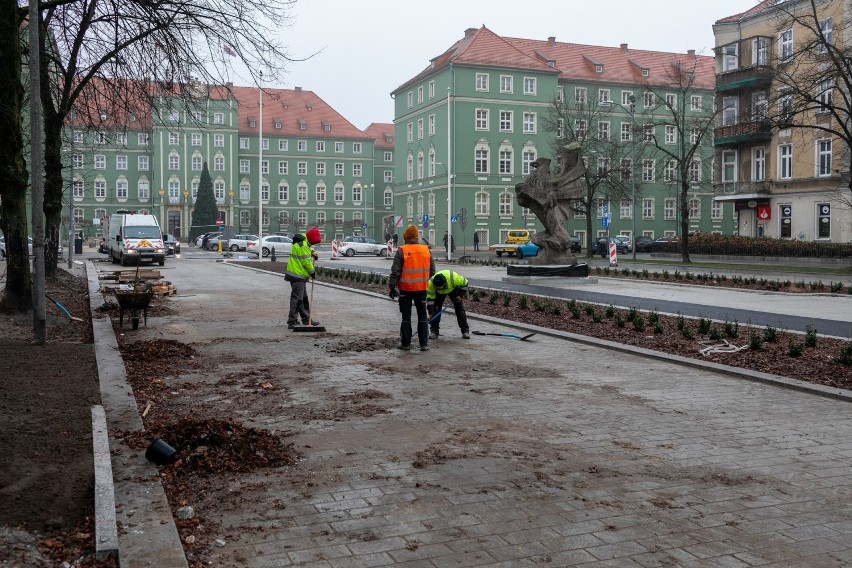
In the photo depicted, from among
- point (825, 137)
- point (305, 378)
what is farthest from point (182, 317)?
point (825, 137)

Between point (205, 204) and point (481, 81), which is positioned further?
point (205, 204)

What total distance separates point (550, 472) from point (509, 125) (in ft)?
257

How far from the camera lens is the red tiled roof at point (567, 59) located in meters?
81.1

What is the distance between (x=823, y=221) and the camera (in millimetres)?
51094

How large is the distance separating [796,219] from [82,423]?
52095 mm

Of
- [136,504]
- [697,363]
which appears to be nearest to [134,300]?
[697,363]

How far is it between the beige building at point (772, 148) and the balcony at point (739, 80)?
62 mm

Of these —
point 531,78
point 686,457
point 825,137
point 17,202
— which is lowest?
point 686,457

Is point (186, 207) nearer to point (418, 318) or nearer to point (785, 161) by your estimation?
point (785, 161)

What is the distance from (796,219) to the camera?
52812mm

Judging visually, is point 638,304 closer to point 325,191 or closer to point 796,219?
point 796,219

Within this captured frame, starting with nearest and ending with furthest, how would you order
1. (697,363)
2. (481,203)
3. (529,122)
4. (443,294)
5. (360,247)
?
(697,363), (443,294), (360,247), (481,203), (529,122)

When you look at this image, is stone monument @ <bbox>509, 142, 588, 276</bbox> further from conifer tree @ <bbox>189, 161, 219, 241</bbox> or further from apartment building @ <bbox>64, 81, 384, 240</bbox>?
conifer tree @ <bbox>189, 161, 219, 241</bbox>

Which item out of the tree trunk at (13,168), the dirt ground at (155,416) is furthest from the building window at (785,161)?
the tree trunk at (13,168)
